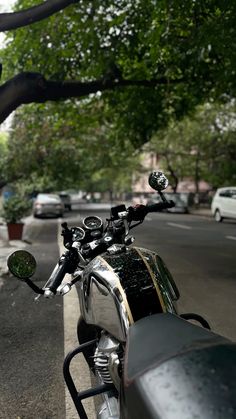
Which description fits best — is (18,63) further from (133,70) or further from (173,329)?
(173,329)

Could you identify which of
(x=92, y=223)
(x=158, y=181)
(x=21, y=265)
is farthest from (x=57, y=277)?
(x=158, y=181)

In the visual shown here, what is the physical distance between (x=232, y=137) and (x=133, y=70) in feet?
62.0

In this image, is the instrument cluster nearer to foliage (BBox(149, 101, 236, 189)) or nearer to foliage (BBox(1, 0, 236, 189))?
foliage (BBox(1, 0, 236, 189))

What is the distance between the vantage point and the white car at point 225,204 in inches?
871

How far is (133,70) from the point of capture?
39.4 feet

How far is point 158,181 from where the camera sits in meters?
2.94

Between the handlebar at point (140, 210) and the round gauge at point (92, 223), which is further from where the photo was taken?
the round gauge at point (92, 223)

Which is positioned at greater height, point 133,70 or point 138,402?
point 133,70

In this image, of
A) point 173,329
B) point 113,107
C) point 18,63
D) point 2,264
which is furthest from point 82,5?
point 173,329

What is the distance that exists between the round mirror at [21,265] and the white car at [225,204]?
20297 mm

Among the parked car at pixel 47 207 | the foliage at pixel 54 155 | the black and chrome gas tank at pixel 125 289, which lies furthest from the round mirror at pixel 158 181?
the parked car at pixel 47 207

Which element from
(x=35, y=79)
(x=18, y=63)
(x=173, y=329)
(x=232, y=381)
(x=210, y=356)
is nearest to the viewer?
(x=232, y=381)

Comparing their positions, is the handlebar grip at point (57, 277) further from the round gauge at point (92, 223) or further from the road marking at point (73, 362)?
the road marking at point (73, 362)

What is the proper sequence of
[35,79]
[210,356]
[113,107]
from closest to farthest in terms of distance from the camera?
[210,356], [35,79], [113,107]
